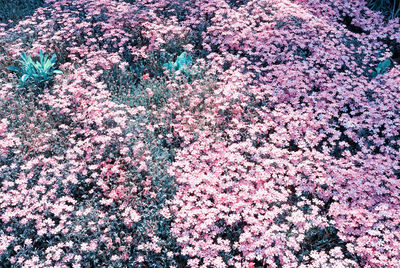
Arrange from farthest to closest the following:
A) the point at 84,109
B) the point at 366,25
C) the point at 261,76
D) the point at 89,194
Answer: the point at 366,25 → the point at 261,76 → the point at 84,109 → the point at 89,194

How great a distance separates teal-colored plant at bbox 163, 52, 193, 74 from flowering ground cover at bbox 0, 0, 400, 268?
0.05m

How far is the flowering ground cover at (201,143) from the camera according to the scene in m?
4.26

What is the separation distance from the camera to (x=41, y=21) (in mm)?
8484

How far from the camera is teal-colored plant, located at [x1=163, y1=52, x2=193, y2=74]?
6906mm

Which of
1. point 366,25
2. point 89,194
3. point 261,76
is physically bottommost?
point 89,194

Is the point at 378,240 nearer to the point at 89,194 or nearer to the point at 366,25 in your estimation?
the point at 89,194

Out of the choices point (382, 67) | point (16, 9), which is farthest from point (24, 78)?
point (382, 67)

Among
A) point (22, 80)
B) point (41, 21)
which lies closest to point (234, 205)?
point (22, 80)

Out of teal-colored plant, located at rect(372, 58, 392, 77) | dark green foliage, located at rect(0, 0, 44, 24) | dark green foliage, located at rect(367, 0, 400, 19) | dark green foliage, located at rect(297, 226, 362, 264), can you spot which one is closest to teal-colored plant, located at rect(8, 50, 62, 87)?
dark green foliage, located at rect(0, 0, 44, 24)

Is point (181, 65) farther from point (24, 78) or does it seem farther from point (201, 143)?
point (24, 78)

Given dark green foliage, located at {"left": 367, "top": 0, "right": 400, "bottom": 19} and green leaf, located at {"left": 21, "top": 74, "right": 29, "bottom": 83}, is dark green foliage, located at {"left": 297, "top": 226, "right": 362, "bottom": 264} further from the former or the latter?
dark green foliage, located at {"left": 367, "top": 0, "right": 400, "bottom": 19}

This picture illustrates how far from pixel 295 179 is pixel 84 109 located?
3920 mm

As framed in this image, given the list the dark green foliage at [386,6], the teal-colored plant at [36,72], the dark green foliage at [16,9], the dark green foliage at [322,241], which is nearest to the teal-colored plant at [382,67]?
the dark green foliage at [386,6]

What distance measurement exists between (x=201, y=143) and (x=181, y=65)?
7.71 feet
